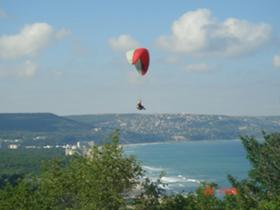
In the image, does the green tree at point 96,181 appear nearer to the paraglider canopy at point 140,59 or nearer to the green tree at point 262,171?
the paraglider canopy at point 140,59

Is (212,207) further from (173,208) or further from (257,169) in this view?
(257,169)

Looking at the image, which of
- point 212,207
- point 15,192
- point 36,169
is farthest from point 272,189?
point 36,169

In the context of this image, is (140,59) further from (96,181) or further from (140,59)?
(96,181)

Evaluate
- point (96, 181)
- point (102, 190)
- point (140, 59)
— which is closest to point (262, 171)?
point (140, 59)

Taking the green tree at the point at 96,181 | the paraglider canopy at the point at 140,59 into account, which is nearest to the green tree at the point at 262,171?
the green tree at the point at 96,181

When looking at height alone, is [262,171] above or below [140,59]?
below

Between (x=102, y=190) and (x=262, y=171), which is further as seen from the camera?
(x=262, y=171)

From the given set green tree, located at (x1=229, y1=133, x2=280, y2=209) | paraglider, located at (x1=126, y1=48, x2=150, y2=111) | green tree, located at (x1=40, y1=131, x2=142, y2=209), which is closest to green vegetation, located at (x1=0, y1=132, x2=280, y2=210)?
green tree, located at (x1=40, y1=131, x2=142, y2=209)

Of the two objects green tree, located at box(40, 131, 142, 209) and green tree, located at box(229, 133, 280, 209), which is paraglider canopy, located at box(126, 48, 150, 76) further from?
green tree, located at box(229, 133, 280, 209)
